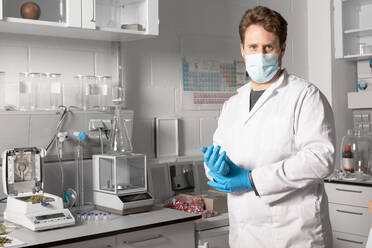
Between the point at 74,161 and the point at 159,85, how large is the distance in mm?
854

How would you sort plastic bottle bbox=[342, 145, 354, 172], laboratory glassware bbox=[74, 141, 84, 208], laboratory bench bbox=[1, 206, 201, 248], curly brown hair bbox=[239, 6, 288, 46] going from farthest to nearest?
plastic bottle bbox=[342, 145, 354, 172] < laboratory glassware bbox=[74, 141, 84, 208] < laboratory bench bbox=[1, 206, 201, 248] < curly brown hair bbox=[239, 6, 288, 46]

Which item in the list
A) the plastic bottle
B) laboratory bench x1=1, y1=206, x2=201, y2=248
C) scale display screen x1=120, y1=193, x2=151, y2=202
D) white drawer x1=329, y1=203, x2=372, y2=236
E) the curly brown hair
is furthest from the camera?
the plastic bottle

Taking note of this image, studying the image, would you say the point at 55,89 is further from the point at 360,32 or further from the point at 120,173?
the point at 360,32

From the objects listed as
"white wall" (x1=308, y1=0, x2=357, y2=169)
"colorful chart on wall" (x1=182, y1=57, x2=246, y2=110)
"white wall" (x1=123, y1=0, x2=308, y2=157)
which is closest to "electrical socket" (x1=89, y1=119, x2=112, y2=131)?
"white wall" (x1=123, y1=0, x2=308, y2=157)

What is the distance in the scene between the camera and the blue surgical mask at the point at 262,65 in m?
1.83

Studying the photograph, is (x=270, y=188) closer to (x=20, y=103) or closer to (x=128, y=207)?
(x=128, y=207)

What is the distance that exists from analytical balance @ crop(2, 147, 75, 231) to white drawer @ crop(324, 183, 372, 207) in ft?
7.01

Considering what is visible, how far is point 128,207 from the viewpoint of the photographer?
2.51 meters

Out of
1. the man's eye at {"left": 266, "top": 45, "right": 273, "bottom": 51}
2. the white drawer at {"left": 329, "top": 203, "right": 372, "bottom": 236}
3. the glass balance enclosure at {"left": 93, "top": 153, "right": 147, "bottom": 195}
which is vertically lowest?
the white drawer at {"left": 329, "top": 203, "right": 372, "bottom": 236}

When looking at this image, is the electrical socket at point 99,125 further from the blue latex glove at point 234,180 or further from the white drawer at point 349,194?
the white drawer at point 349,194

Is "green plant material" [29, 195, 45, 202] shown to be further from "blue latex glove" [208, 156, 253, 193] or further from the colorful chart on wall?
the colorful chart on wall

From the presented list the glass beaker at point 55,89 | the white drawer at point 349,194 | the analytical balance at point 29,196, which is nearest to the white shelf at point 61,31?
the glass beaker at point 55,89

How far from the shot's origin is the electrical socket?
280 centimetres

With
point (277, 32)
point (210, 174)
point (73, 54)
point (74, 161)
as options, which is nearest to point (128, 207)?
point (74, 161)
